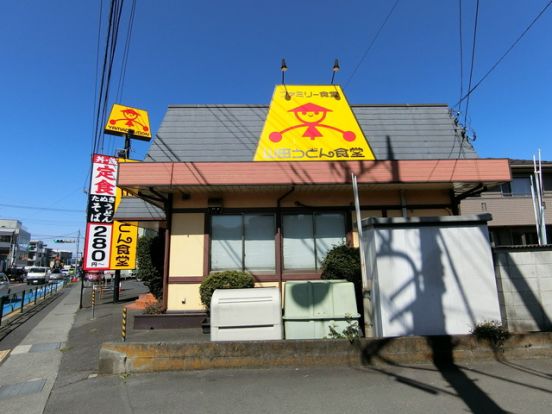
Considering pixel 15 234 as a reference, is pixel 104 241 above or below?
below

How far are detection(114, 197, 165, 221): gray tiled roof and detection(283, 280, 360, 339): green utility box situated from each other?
714 centimetres

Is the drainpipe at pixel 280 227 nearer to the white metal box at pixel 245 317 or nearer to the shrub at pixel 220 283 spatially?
the shrub at pixel 220 283

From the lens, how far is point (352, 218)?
35.1ft

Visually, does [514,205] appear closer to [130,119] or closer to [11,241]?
[130,119]

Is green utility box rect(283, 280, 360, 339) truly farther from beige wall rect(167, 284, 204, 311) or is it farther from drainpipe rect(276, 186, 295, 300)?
beige wall rect(167, 284, 204, 311)

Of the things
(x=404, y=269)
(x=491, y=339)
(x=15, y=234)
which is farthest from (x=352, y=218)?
(x=15, y=234)

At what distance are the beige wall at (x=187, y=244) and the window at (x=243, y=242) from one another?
14.2 inches

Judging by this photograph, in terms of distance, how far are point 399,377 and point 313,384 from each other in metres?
1.40

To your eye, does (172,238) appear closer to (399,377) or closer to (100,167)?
(399,377)

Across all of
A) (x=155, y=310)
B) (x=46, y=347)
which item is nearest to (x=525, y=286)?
(x=155, y=310)

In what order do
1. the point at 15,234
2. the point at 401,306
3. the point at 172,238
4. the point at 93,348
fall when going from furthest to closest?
the point at 15,234, the point at 172,238, the point at 93,348, the point at 401,306

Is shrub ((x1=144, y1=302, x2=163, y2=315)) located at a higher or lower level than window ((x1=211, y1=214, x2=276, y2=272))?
lower

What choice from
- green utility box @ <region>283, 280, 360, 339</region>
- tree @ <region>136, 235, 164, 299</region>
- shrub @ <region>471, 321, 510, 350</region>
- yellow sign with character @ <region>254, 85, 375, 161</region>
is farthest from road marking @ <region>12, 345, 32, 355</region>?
shrub @ <region>471, 321, 510, 350</region>

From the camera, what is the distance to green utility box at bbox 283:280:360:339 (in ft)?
24.0
